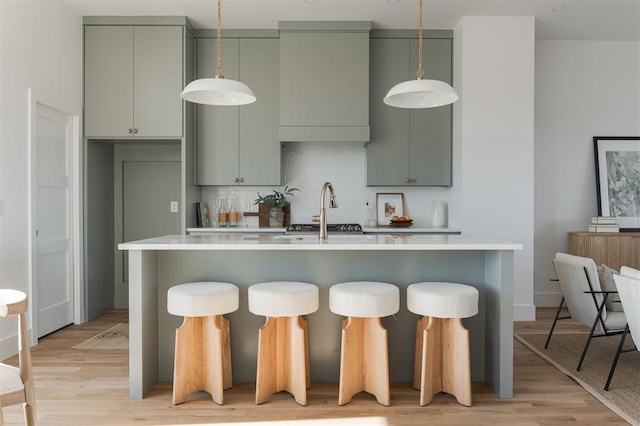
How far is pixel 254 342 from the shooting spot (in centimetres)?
294

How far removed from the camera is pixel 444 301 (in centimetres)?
251

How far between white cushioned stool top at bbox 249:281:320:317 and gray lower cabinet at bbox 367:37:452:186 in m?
2.57

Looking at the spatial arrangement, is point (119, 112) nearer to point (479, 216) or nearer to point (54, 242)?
point (54, 242)

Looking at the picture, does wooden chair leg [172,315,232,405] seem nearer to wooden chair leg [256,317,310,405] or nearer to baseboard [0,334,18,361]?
wooden chair leg [256,317,310,405]

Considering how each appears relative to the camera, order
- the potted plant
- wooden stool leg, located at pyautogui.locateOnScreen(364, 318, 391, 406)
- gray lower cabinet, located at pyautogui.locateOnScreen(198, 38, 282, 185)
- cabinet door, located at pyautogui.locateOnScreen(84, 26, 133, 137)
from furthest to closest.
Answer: the potted plant, gray lower cabinet, located at pyautogui.locateOnScreen(198, 38, 282, 185), cabinet door, located at pyautogui.locateOnScreen(84, 26, 133, 137), wooden stool leg, located at pyautogui.locateOnScreen(364, 318, 391, 406)

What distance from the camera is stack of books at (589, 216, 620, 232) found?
16.1 ft

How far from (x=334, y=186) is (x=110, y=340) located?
2666 millimetres

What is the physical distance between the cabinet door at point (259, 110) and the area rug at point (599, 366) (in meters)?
2.90

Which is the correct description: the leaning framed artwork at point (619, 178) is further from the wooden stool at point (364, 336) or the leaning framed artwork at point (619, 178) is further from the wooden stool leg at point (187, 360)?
the wooden stool leg at point (187, 360)

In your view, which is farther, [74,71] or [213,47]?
[213,47]

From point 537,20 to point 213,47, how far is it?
3.26m

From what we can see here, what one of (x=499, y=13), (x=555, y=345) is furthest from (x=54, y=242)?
(x=499, y=13)

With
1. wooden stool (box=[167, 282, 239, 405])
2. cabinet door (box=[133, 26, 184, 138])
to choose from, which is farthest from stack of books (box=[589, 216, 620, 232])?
cabinet door (box=[133, 26, 184, 138])

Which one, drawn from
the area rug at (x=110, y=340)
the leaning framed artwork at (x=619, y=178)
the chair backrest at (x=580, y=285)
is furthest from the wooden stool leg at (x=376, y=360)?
the leaning framed artwork at (x=619, y=178)
